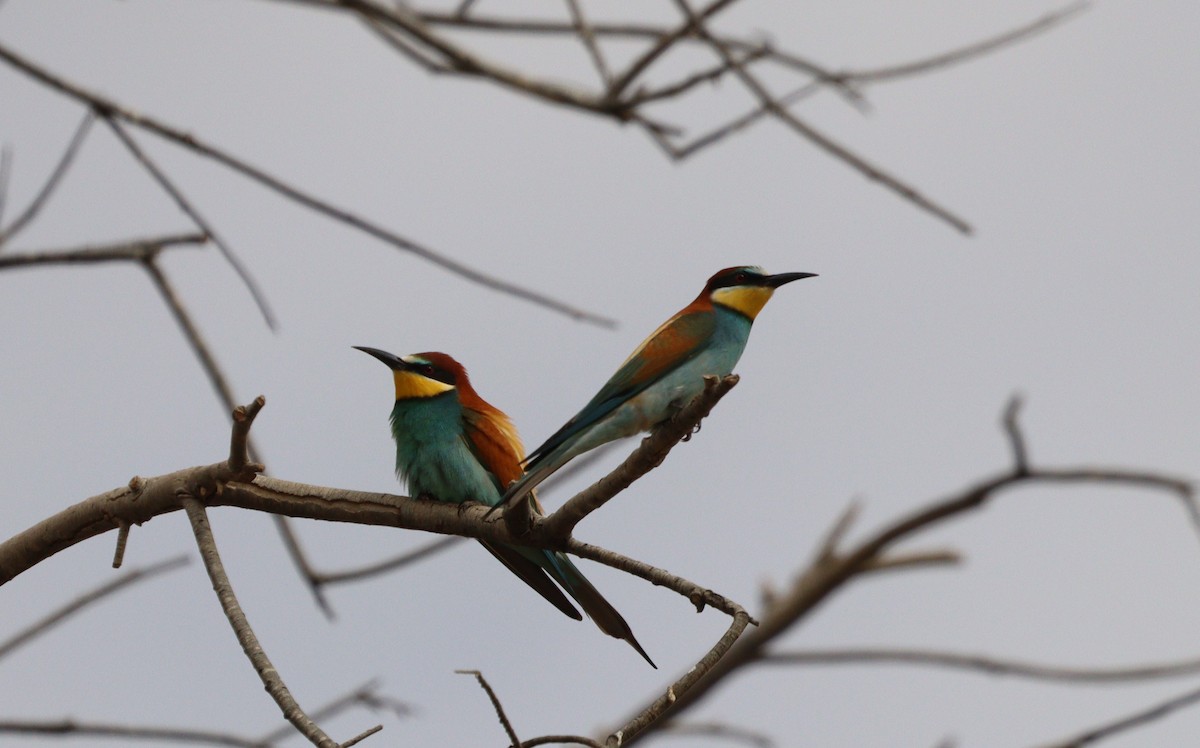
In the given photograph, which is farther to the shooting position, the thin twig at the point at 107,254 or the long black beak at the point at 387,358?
the long black beak at the point at 387,358

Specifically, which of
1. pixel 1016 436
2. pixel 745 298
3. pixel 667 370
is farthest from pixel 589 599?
pixel 1016 436

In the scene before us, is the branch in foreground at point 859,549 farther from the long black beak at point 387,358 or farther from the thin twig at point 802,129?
the long black beak at point 387,358

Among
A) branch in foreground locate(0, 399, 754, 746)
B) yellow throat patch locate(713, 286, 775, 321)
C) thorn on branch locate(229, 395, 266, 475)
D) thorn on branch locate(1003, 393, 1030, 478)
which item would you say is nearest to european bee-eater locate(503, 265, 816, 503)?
yellow throat patch locate(713, 286, 775, 321)

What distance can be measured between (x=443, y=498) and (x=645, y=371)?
787 mm

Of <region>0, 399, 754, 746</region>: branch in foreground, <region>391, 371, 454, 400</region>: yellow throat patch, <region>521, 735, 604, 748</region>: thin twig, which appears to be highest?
<region>391, 371, 454, 400</region>: yellow throat patch

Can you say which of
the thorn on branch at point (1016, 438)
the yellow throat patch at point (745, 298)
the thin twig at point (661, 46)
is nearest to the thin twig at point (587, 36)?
the thin twig at point (661, 46)

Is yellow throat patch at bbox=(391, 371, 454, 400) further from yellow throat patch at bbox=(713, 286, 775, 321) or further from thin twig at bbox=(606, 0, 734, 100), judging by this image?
thin twig at bbox=(606, 0, 734, 100)

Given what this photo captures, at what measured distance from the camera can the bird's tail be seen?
3660mm

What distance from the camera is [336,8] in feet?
8.57

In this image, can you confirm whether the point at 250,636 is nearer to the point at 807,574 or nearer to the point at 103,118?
the point at 103,118

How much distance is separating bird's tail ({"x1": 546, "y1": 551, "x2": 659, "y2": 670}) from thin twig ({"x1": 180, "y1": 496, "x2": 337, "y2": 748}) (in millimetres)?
1171

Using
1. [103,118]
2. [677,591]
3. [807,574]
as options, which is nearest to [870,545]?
[807,574]

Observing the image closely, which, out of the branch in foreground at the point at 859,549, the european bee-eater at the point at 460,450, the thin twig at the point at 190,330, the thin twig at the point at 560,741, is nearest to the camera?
the branch in foreground at the point at 859,549

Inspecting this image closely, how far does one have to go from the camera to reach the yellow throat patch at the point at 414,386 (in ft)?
15.3
